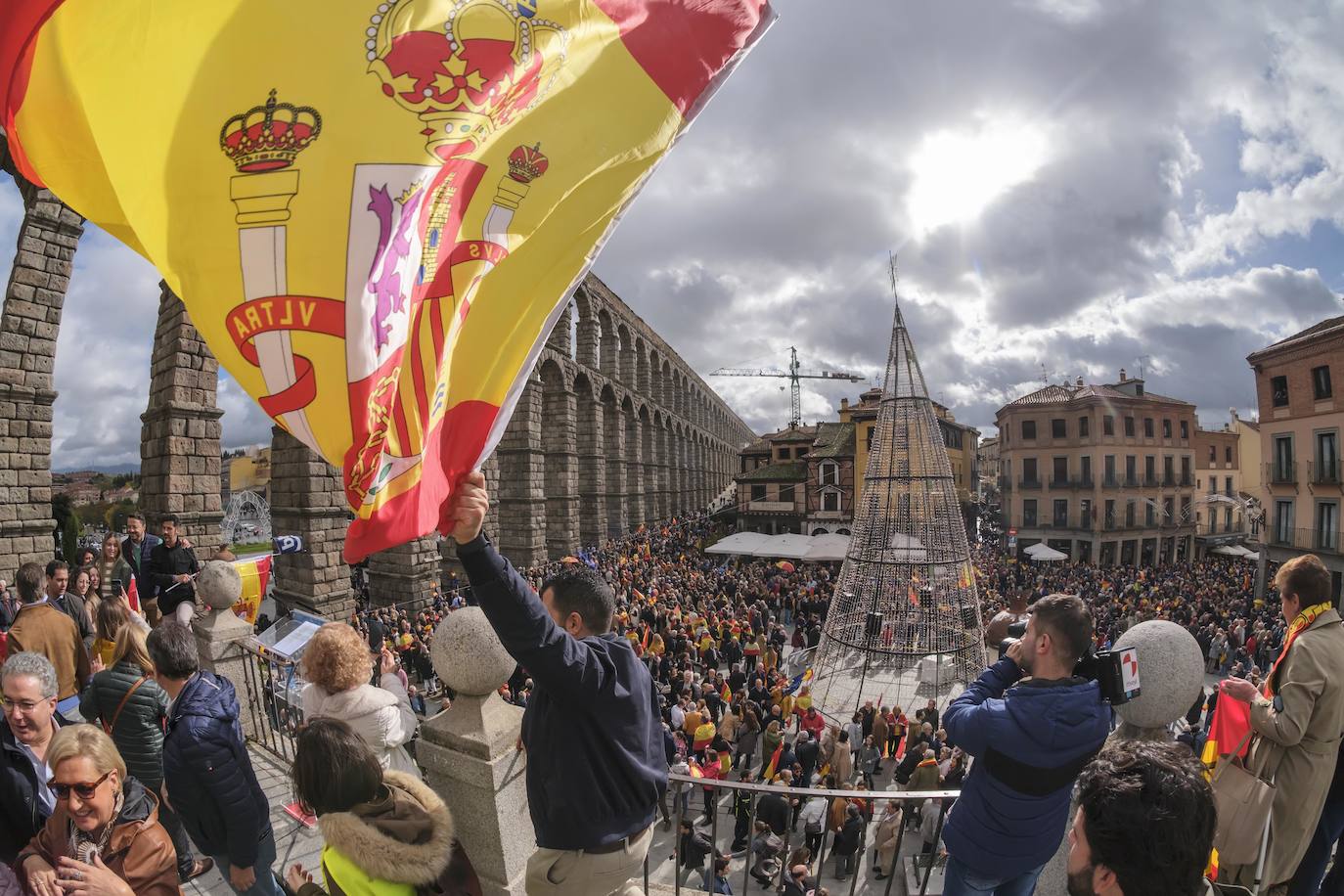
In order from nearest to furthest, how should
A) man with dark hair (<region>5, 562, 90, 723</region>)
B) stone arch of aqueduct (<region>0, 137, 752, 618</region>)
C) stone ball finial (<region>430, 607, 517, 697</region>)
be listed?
1. stone ball finial (<region>430, 607, 517, 697</region>)
2. man with dark hair (<region>5, 562, 90, 723</region>)
3. stone arch of aqueduct (<region>0, 137, 752, 618</region>)

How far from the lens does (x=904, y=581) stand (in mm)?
11258

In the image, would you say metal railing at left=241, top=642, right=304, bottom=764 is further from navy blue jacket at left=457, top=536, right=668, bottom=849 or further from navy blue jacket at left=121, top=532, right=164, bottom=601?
navy blue jacket at left=457, top=536, right=668, bottom=849

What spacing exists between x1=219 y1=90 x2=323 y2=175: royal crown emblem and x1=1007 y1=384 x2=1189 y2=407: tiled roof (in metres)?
37.6

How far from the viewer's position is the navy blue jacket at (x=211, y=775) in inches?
108

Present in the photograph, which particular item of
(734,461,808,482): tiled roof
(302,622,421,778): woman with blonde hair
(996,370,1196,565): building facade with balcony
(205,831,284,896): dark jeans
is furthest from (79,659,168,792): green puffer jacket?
(996,370,1196,565): building facade with balcony

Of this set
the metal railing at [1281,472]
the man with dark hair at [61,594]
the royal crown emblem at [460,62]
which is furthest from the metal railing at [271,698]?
the metal railing at [1281,472]

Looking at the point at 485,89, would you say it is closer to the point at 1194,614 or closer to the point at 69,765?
the point at 69,765

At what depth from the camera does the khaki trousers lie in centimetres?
199

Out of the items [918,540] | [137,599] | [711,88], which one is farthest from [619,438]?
[711,88]

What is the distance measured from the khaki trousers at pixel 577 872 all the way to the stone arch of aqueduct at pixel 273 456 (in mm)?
11254

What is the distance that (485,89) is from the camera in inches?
90.3

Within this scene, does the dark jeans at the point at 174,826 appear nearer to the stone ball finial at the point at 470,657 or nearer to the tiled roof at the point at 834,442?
the stone ball finial at the point at 470,657

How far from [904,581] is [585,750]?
407 inches

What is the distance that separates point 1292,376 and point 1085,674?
27.7 m
